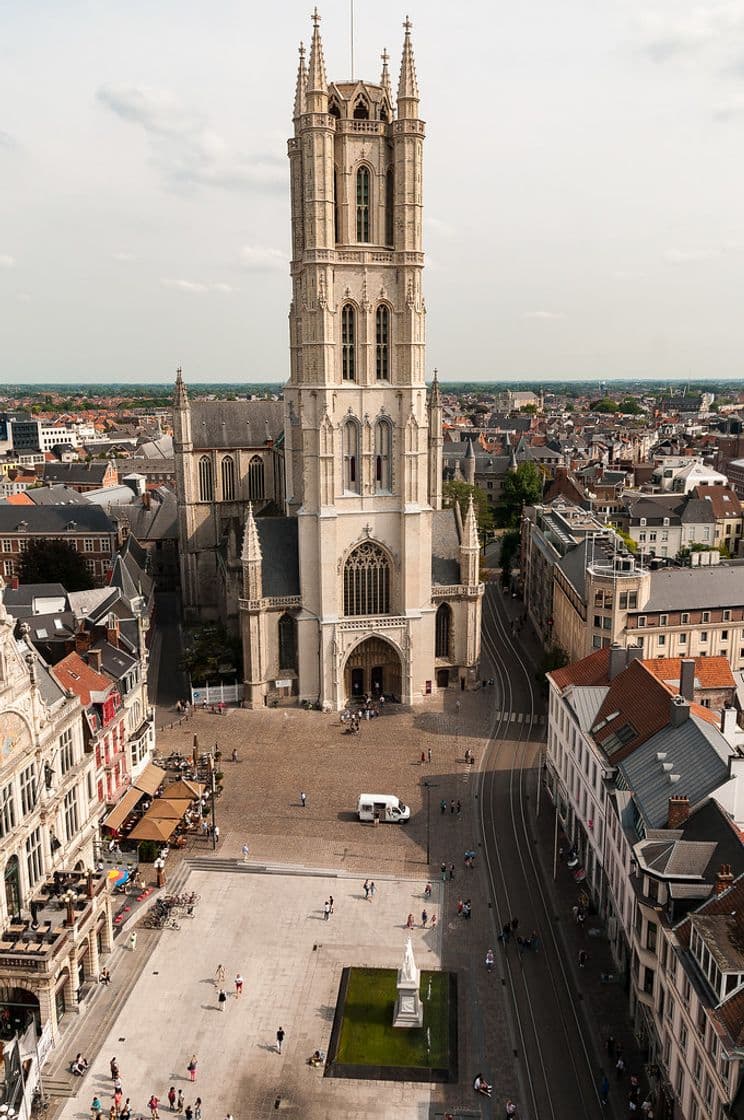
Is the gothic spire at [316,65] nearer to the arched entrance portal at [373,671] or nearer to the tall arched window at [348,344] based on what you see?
the tall arched window at [348,344]

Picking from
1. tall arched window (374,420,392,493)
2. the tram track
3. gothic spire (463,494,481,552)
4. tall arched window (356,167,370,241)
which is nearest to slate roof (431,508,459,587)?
gothic spire (463,494,481,552)

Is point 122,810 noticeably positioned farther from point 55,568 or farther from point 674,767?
point 55,568

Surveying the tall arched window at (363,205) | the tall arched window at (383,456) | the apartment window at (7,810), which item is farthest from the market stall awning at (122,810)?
the tall arched window at (363,205)

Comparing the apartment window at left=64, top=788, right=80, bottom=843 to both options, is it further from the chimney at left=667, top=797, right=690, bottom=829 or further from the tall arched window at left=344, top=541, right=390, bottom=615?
the tall arched window at left=344, top=541, right=390, bottom=615

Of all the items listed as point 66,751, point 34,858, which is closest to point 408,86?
point 66,751

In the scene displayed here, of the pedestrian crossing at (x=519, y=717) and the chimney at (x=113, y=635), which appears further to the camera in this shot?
the pedestrian crossing at (x=519, y=717)
